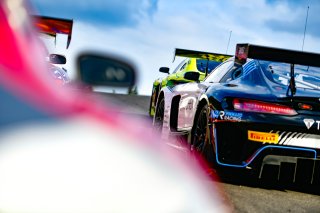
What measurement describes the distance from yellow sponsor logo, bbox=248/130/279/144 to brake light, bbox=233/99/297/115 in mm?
173

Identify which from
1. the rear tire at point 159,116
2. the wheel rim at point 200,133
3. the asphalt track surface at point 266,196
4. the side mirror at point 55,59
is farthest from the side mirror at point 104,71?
the rear tire at point 159,116

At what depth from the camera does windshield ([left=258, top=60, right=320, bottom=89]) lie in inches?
212

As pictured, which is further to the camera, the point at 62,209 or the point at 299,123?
the point at 299,123

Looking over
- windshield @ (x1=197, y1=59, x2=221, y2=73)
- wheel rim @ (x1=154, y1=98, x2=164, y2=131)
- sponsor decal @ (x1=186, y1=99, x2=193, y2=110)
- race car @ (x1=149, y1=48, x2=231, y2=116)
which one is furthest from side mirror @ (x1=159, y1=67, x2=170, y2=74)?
sponsor decal @ (x1=186, y1=99, x2=193, y2=110)

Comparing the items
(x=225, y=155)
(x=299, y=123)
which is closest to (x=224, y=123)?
(x=225, y=155)

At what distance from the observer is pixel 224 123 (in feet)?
16.3

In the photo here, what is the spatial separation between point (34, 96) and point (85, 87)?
366mm

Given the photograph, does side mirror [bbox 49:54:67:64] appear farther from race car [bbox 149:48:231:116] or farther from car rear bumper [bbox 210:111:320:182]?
race car [bbox 149:48:231:116]

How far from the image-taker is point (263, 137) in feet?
16.2

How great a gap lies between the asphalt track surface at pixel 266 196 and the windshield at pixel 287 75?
896mm

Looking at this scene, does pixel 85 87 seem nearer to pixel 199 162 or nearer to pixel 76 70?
pixel 76 70

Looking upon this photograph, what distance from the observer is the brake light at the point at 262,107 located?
16.2 feet

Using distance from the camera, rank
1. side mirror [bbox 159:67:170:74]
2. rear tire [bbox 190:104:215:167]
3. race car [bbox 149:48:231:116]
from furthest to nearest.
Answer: side mirror [bbox 159:67:170:74], race car [bbox 149:48:231:116], rear tire [bbox 190:104:215:167]

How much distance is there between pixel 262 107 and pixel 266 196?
696mm
